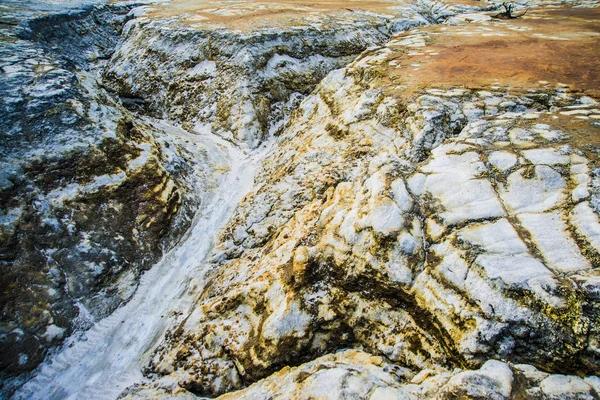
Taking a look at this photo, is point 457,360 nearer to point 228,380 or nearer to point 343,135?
point 228,380

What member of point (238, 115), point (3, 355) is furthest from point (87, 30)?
point (3, 355)

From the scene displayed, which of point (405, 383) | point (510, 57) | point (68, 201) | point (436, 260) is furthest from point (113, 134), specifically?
point (510, 57)

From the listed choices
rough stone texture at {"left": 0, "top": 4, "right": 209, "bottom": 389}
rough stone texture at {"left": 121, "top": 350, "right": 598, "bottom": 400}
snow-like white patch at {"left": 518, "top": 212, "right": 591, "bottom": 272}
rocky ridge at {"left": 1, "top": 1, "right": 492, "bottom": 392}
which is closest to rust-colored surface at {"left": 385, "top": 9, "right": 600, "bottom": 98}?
snow-like white patch at {"left": 518, "top": 212, "right": 591, "bottom": 272}

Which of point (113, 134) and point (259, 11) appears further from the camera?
point (259, 11)

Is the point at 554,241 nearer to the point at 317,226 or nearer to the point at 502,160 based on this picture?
the point at 502,160

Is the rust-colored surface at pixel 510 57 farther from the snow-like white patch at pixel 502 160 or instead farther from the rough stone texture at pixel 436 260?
the snow-like white patch at pixel 502 160
